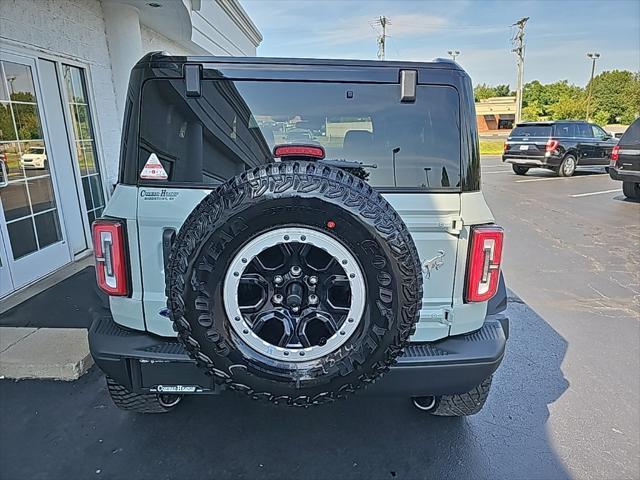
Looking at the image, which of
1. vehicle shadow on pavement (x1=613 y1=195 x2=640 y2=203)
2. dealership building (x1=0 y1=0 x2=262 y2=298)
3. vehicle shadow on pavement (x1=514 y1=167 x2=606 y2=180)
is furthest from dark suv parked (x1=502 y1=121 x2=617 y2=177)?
dealership building (x1=0 y1=0 x2=262 y2=298)

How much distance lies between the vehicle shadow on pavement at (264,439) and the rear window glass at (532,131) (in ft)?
43.2

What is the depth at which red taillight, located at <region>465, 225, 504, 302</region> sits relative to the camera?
1.98 m

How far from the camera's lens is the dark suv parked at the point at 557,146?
13953 mm

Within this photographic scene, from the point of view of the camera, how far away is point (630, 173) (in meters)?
9.37

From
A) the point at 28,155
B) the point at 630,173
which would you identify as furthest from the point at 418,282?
the point at 630,173

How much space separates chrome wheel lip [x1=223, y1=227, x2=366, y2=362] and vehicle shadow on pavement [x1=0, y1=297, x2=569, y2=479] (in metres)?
0.49

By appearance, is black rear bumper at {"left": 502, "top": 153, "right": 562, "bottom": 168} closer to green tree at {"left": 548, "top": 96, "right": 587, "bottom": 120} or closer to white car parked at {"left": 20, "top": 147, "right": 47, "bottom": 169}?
white car parked at {"left": 20, "top": 147, "right": 47, "bottom": 169}

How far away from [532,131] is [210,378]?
586 inches

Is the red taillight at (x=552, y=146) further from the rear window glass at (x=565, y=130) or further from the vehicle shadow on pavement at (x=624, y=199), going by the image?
the vehicle shadow on pavement at (x=624, y=199)

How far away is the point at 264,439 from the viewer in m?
2.48

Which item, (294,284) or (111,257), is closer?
(294,284)

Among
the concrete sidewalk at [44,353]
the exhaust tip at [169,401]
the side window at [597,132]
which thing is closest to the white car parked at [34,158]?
the concrete sidewalk at [44,353]

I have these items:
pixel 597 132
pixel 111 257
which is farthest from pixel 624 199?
pixel 111 257

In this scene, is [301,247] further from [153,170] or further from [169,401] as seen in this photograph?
[169,401]
